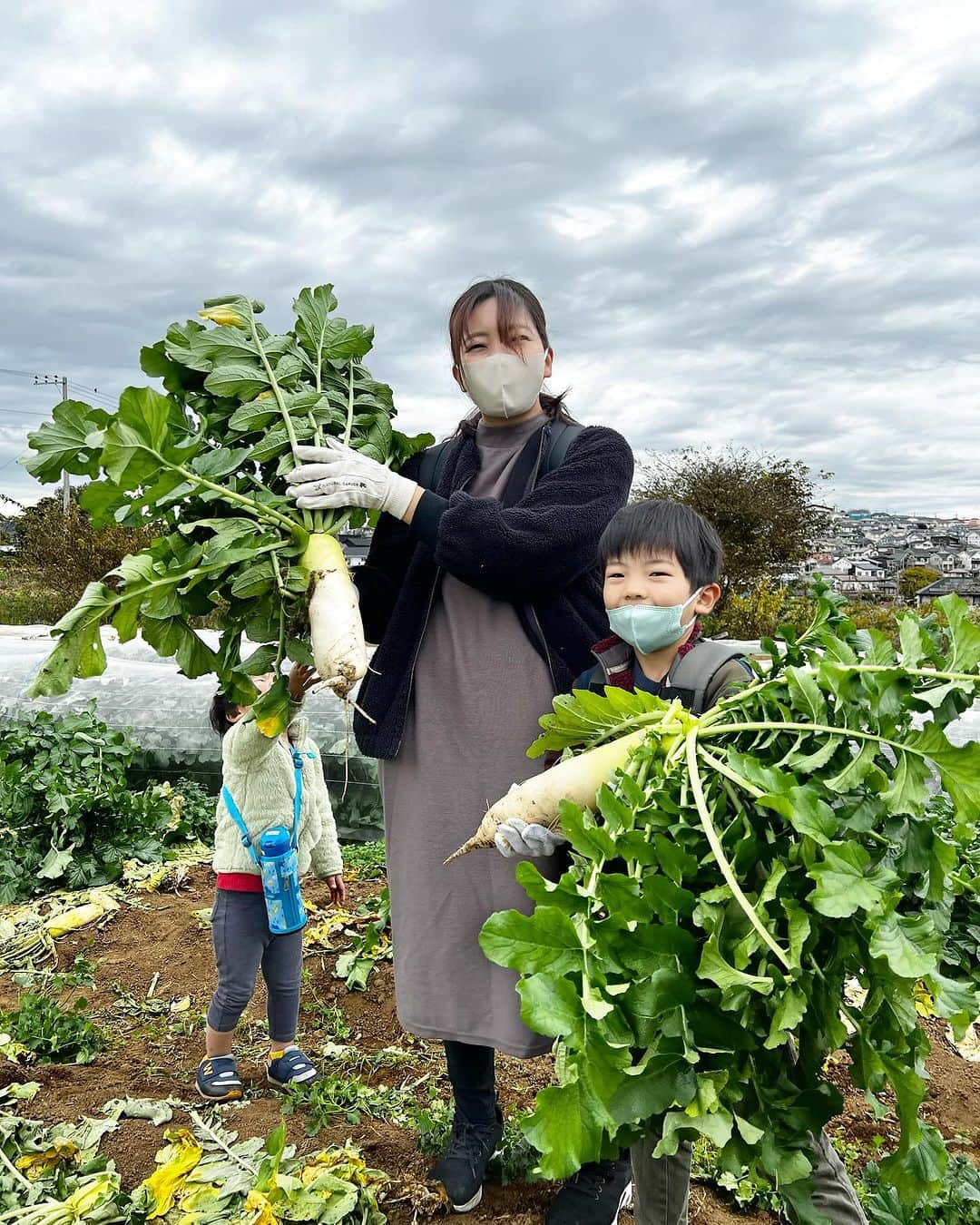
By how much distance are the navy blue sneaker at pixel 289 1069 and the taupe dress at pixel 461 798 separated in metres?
0.83

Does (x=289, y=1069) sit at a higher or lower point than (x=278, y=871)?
lower

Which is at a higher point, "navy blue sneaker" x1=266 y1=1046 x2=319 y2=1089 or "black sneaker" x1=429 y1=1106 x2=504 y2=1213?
"black sneaker" x1=429 y1=1106 x2=504 y2=1213

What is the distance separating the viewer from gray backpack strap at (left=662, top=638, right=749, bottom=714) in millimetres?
1835

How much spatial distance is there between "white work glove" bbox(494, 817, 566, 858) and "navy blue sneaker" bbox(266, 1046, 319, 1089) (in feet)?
5.14

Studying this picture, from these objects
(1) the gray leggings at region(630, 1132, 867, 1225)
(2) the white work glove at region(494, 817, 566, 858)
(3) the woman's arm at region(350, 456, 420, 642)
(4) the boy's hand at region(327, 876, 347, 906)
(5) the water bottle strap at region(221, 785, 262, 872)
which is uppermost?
(3) the woman's arm at region(350, 456, 420, 642)

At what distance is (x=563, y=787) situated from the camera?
67.2 inches

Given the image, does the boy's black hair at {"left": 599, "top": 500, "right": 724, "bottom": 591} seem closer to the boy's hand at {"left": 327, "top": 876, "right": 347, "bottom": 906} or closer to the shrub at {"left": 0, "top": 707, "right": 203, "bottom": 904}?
the boy's hand at {"left": 327, "top": 876, "right": 347, "bottom": 906}

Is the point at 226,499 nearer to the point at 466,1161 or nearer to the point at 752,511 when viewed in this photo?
the point at 466,1161

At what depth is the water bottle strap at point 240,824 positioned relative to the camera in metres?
2.86

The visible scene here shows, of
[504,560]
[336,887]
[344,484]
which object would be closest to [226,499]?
[344,484]

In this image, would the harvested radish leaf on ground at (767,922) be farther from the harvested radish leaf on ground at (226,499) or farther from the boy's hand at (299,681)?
the boy's hand at (299,681)

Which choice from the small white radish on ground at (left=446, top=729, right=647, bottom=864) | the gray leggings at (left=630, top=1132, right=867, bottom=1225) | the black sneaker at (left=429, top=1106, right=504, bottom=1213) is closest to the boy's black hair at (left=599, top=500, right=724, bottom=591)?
the small white radish on ground at (left=446, top=729, right=647, bottom=864)

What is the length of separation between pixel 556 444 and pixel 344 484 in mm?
508

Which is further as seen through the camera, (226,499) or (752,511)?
(752,511)
